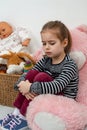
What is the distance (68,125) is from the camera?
1.00m

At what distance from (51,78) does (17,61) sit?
417mm

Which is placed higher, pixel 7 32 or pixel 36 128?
pixel 7 32

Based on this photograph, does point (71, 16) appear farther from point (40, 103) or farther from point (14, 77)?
point (40, 103)

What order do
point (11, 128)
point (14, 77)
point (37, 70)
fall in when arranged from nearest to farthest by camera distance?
point (11, 128) → point (37, 70) → point (14, 77)

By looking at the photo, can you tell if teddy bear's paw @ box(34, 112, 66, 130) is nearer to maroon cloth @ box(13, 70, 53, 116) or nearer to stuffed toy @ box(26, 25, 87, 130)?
stuffed toy @ box(26, 25, 87, 130)

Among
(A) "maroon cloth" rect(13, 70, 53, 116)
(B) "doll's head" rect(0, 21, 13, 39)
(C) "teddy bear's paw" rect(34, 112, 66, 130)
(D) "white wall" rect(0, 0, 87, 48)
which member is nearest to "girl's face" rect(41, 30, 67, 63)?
(A) "maroon cloth" rect(13, 70, 53, 116)

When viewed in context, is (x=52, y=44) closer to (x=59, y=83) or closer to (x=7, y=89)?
(x=59, y=83)

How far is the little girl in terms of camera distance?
110 cm

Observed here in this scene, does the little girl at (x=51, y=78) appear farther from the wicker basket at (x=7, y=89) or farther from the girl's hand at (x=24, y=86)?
the wicker basket at (x=7, y=89)

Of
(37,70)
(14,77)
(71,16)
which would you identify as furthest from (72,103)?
(71,16)


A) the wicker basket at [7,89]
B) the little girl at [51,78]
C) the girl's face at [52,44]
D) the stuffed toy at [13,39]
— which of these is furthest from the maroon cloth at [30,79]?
the stuffed toy at [13,39]

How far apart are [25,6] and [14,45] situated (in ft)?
0.99

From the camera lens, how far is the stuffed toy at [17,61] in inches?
56.8

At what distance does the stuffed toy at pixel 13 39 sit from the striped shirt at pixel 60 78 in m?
0.40
